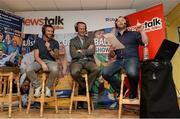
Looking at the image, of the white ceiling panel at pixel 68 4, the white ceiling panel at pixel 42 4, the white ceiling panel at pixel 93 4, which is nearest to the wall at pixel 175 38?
the white ceiling panel at pixel 93 4

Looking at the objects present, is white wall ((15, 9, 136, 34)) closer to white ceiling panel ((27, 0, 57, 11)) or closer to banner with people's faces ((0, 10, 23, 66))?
white ceiling panel ((27, 0, 57, 11))

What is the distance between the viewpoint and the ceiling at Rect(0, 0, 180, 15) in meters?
4.21

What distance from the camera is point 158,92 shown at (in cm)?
274

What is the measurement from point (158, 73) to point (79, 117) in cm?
119

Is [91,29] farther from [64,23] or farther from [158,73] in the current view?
[158,73]

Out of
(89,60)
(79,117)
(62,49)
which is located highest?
(62,49)

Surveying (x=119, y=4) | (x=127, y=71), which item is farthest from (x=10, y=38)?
(x=127, y=71)

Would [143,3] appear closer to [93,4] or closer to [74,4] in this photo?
[93,4]

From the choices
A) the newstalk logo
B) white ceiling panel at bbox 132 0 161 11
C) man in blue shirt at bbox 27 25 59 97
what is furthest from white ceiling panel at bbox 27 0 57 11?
the newstalk logo

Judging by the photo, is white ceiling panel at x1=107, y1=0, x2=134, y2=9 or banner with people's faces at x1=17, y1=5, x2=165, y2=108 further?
white ceiling panel at x1=107, y1=0, x2=134, y2=9

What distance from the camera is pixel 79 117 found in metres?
2.96

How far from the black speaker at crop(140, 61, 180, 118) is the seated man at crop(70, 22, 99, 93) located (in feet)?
2.80

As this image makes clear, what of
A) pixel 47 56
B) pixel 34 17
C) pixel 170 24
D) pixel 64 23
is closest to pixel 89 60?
pixel 47 56

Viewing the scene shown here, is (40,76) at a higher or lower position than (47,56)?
lower
